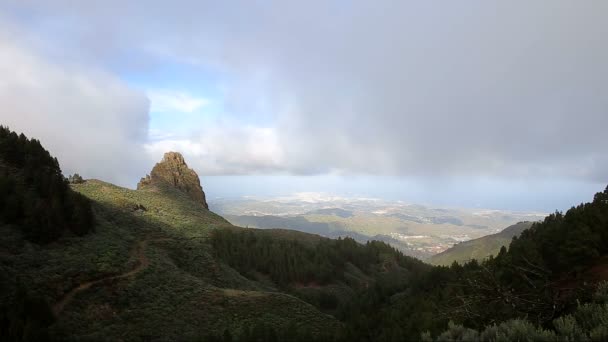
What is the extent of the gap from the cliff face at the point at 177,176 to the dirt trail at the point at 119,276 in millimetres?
85805

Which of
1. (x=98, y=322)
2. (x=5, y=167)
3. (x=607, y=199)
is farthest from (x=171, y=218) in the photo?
(x=607, y=199)

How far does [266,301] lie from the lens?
37938 mm

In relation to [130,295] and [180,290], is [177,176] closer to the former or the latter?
[180,290]

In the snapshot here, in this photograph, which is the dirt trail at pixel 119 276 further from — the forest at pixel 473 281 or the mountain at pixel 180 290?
the forest at pixel 473 281

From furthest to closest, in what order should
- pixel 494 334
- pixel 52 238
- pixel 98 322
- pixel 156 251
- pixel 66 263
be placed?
Result: pixel 156 251 < pixel 52 238 < pixel 66 263 < pixel 98 322 < pixel 494 334

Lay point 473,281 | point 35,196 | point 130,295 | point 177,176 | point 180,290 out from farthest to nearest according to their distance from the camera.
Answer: point 177,176 < point 35,196 < point 180,290 < point 130,295 < point 473,281

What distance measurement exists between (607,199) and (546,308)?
55113mm

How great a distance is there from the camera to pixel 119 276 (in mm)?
33688

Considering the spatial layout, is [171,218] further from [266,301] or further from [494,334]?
[494,334]

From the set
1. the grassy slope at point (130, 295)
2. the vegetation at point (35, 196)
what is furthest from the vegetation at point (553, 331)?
the vegetation at point (35, 196)

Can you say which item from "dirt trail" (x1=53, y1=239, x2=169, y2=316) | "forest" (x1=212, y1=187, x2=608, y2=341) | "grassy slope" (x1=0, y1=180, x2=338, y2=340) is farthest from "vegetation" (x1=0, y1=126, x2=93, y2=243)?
"forest" (x1=212, y1=187, x2=608, y2=341)

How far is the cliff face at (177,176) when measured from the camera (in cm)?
13271

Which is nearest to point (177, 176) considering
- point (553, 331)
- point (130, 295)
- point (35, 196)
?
point (35, 196)

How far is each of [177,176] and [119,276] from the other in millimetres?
110187
